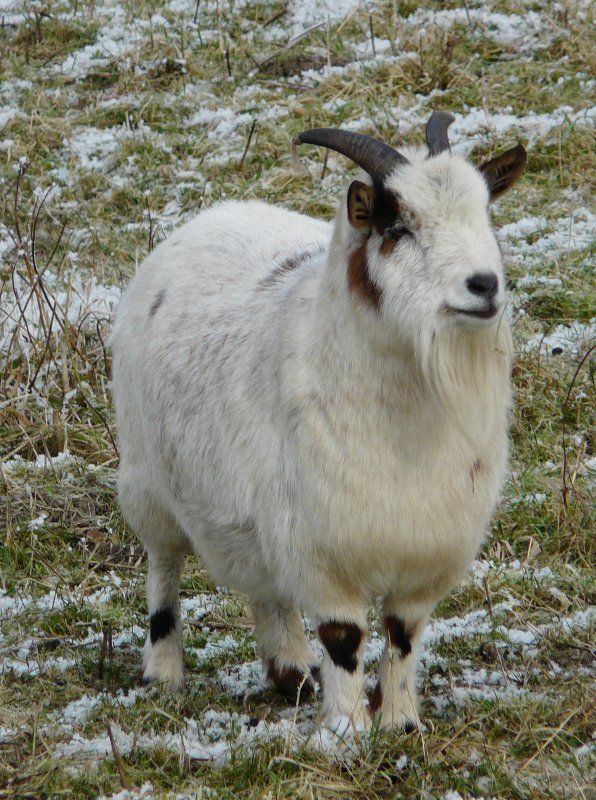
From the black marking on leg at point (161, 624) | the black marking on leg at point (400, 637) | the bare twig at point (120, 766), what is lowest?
the black marking on leg at point (161, 624)

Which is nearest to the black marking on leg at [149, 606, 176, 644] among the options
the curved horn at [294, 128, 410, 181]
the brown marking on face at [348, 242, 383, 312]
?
the brown marking on face at [348, 242, 383, 312]

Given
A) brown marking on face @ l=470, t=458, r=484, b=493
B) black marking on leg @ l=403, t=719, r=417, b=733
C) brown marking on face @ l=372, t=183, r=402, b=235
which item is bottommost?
black marking on leg @ l=403, t=719, r=417, b=733

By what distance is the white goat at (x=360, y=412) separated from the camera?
3.62m

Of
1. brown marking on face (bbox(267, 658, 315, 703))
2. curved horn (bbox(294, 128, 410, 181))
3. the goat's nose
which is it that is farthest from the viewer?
brown marking on face (bbox(267, 658, 315, 703))

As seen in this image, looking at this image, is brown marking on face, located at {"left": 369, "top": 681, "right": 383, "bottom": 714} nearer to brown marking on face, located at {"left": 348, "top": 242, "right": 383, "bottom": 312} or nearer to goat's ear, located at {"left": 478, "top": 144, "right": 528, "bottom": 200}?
brown marking on face, located at {"left": 348, "top": 242, "right": 383, "bottom": 312}

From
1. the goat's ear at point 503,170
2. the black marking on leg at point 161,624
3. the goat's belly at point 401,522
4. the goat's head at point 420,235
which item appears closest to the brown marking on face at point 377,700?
the goat's belly at point 401,522

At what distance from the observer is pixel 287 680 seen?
4.71m

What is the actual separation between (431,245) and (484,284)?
23 cm

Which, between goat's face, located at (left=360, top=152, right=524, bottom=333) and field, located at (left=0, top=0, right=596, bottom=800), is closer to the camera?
goat's face, located at (left=360, top=152, right=524, bottom=333)

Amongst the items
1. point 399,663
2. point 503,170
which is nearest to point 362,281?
point 503,170

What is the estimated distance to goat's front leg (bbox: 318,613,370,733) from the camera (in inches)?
155

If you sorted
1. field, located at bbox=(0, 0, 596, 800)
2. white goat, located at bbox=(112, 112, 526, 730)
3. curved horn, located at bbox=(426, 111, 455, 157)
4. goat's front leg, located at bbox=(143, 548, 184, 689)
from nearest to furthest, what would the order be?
white goat, located at bbox=(112, 112, 526, 730)
field, located at bbox=(0, 0, 596, 800)
curved horn, located at bbox=(426, 111, 455, 157)
goat's front leg, located at bbox=(143, 548, 184, 689)

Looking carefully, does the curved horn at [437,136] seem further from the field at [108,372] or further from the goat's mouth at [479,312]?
the field at [108,372]

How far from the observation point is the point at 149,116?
9.31 m
